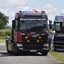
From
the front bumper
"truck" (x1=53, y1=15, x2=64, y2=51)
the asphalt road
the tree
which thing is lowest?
the asphalt road

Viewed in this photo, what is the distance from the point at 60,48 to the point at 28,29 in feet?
22.4

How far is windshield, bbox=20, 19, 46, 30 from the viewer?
26734mm

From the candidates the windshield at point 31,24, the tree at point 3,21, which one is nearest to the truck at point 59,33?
the windshield at point 31,24

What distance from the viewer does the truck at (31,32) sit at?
87.9ft

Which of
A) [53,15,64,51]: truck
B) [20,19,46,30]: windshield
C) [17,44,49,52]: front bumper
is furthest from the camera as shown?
[53,15,64,51]: truck

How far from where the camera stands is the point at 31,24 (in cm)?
2700

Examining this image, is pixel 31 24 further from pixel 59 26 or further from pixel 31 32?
pixel 59 26

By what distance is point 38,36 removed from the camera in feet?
88.9

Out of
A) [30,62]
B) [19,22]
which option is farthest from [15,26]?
[30,62]

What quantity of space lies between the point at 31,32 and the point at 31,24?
1.89ft

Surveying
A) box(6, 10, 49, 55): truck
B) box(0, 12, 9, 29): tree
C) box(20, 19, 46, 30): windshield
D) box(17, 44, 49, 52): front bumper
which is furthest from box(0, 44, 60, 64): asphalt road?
box(0, 12, 9, 29): tree

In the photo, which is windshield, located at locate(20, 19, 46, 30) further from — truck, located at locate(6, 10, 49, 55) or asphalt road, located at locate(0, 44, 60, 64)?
asphalt road, located at locate(0, 44, 60, 64)

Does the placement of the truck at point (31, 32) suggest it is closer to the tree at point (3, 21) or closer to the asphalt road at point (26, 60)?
Answer: the asphalt road at point (26, 60)

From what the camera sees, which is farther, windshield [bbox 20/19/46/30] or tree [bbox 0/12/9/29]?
tree [bbox 0/12/9/29]
